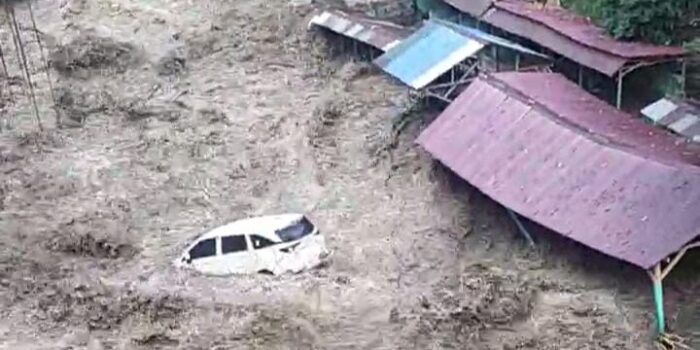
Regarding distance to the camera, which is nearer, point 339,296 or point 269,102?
point 339,296

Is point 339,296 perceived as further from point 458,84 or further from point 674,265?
point 458,84

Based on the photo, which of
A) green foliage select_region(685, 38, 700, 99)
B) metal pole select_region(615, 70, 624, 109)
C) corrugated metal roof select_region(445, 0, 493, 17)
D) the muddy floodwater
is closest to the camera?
the muddy floodwater

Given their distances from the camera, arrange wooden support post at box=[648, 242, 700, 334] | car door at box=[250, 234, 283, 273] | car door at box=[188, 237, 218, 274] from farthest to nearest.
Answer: car door at box=[188, 237, 218, 274] → car door at box=[250, 234, 283, 273] → wooden support post at box=[648, 242, 700, 334]

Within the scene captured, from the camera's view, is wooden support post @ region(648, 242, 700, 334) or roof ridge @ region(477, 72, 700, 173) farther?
roof ridge @ region(477, 72, 700, 173)

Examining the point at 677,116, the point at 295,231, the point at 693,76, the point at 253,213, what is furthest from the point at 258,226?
the point at 693,76

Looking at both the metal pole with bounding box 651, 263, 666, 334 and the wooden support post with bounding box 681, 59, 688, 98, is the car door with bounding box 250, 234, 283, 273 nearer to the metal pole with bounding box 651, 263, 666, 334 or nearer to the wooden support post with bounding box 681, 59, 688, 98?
the metal pole with bounding box 651, 263, 666, 334

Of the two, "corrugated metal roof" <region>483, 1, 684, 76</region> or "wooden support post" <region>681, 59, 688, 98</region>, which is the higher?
"corrugated metal roof" <region>483, 1, 684, 76</region>

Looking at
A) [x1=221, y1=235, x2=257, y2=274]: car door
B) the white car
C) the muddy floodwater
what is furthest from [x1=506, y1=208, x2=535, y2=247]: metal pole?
[x1=221, y1=235, x2=257, y2=274]: car door

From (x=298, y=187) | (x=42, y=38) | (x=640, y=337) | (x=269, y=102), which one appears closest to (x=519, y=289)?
(x=640, y=337)

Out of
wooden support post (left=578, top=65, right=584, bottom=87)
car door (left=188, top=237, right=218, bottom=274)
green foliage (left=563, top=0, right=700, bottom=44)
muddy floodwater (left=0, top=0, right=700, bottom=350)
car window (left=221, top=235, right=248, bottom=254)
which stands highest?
green foliage (left=563, top=0, right=700, bottom=44)
